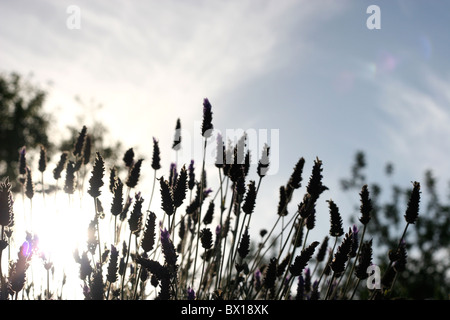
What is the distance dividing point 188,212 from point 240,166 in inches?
29.6

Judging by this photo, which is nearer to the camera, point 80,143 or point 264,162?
point 264,162

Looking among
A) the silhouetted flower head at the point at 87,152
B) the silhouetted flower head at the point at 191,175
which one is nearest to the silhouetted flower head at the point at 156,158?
the silhouetted flower head at the point at 191,175

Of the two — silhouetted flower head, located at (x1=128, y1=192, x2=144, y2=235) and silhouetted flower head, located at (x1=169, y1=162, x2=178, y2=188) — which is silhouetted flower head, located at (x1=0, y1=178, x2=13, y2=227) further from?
silhouetted flower head, located at (x1=169, y1=162, x2=178, y2=188)

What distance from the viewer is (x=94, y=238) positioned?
97.1 inches

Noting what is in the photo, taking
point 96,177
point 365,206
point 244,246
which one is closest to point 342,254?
point 365,206

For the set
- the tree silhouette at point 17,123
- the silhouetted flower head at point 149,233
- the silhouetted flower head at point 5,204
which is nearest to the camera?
the silhouetted flower head at point 5,204

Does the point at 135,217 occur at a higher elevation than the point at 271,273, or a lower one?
higher

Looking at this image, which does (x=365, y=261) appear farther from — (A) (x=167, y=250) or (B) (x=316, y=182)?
(A) (x=167, y=250)

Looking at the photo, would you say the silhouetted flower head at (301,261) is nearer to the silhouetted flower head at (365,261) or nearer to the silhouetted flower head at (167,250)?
the silhouetted flower head at (365,261)

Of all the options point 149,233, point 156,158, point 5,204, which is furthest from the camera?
point 156,158
